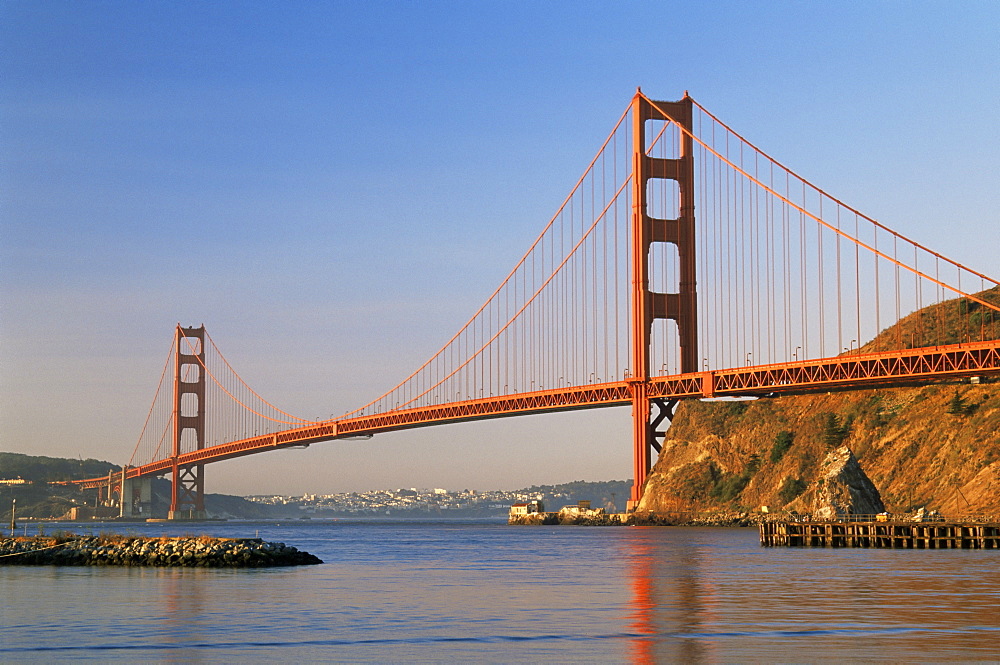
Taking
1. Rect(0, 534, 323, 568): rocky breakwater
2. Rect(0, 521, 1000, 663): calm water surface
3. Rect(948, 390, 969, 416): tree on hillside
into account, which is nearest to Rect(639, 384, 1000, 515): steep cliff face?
Rect(948, 390, 969, 416): tree on hillside

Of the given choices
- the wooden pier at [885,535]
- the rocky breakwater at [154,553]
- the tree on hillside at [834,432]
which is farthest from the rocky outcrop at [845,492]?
the rocky breakwater at [154,553]

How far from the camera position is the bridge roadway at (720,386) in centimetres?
8194

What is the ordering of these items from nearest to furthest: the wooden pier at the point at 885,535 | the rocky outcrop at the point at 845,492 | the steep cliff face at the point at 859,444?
the wooden pier at the point at 885,535 → the rocky outcrop at the point at 845,492 → the steep cliff face at the point at 859,444

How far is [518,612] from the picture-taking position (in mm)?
32500

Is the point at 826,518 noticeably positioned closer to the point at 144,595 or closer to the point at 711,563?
the point at 711,563

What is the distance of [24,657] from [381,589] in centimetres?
1755

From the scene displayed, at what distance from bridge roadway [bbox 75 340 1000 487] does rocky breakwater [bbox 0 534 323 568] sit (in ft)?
141

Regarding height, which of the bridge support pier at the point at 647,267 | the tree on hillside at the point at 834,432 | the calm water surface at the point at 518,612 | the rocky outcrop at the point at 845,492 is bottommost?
the calm water surface at the point at 518,612

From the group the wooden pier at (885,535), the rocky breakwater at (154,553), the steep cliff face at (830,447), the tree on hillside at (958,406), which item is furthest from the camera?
the tree on hillside at (958,406)

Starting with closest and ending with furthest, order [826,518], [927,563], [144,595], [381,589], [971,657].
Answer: [971,657] < [144,595] < [381,589] < [927,563] < [826,518]

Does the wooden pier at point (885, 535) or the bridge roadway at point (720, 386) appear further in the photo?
the bridge roadway at point (720, 386)

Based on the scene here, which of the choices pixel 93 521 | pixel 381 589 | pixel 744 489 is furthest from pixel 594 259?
pixel 93 521

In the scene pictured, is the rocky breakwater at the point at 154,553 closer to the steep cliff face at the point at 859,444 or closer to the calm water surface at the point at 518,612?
the calm water surface at the point at 518,612

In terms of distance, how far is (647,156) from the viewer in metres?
110
